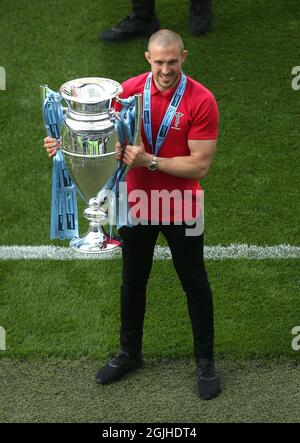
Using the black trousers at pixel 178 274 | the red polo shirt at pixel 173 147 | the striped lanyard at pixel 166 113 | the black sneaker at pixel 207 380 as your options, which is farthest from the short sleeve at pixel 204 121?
the black sneaker at pixel 207 380

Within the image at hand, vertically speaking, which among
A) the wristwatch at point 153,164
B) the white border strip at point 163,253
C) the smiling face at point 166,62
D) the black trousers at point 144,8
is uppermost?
the smiling face at point 166,62

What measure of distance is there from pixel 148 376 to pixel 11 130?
9.87 ft

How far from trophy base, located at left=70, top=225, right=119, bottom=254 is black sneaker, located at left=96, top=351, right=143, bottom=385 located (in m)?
0.81

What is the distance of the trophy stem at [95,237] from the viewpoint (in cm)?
495

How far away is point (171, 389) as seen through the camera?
5469 mm

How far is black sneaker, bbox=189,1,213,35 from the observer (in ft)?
29.2

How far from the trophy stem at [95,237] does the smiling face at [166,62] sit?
2.19ft

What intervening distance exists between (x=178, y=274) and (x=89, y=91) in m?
1.14

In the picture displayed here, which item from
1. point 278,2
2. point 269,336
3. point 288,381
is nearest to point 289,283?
point 269,336

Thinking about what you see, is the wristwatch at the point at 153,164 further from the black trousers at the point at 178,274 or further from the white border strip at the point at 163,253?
the white border strip at the point at 163,253

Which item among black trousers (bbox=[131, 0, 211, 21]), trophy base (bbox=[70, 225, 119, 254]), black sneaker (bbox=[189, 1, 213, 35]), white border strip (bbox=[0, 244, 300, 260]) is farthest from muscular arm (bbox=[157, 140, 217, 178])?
black sneaker (bbox=[189, 1, 213, 35])

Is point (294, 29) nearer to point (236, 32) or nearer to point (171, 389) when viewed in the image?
point (236, 32)

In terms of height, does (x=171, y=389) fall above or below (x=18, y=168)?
below

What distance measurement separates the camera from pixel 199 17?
A: 8.92m
